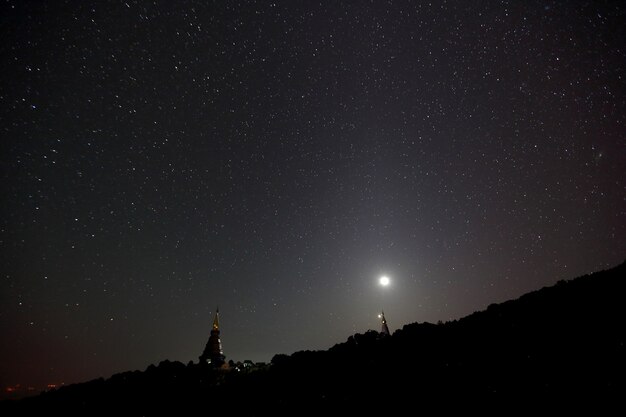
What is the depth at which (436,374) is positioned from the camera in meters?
9.70

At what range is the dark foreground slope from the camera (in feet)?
25.7

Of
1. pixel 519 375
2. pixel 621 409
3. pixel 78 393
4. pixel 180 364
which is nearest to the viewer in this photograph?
pixel 621 409

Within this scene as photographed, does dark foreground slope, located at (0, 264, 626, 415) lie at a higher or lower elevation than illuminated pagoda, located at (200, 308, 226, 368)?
lower

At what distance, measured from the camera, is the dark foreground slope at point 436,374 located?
7844mm

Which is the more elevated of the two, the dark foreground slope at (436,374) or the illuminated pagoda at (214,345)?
the illuminated pagoda at (214,345)

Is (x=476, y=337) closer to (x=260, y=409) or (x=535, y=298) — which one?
(x=535, y=298)

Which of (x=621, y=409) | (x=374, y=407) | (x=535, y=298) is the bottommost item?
(x=621, y=409)

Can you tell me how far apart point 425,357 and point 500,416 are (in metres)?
3.82

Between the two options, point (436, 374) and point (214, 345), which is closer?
point (436, 374)

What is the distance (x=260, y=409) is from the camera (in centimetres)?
1105

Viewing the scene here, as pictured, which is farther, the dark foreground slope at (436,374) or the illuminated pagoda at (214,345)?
the illuminated pagoda at (214,345)

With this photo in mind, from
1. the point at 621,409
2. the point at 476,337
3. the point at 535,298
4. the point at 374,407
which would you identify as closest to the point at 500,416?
the point at 621,409

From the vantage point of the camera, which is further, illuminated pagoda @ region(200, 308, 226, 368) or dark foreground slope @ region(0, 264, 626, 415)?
illuminated pagoda @ region(200, 308, 226, 368)

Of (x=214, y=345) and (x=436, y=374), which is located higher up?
(x=214, y=345)
